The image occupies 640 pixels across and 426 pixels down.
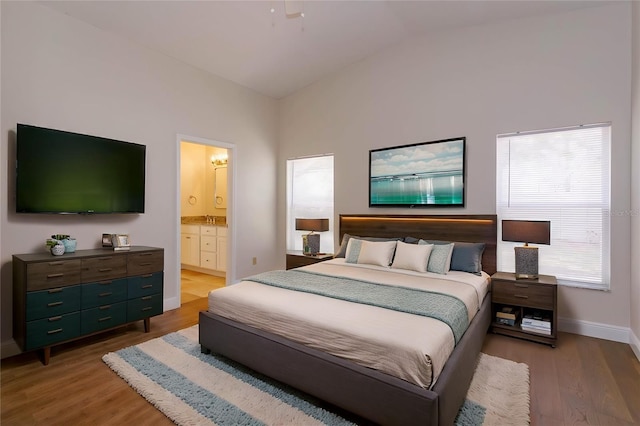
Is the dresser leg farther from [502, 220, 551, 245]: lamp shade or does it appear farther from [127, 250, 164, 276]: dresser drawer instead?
[502, 220, 551, 245]: lamp shade

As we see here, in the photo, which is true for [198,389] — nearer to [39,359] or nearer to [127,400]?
[127,400]

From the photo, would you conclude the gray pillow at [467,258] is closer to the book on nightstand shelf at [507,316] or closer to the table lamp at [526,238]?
the table lamp at [526,238]

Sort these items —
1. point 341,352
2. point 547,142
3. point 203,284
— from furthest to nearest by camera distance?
point 203,284 → point 547,142 → point 341,352

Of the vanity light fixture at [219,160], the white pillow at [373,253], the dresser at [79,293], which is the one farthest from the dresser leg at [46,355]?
the vanity light fixture at [219,160]

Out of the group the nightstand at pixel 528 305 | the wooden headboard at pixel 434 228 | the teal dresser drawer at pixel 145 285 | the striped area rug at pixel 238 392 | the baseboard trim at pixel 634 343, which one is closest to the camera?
the striped area rug at pixel 238 392

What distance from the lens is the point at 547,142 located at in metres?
3.35

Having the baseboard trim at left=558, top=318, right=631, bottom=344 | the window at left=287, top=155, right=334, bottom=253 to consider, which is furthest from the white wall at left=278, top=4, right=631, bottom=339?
the window at left=287, top=155, right=334, bottom=253

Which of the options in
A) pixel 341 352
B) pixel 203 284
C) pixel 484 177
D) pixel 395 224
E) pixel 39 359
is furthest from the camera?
pixel 203 284

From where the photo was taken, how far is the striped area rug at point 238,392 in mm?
1888

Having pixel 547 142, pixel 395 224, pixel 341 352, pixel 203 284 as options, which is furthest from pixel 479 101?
pixel 203 284

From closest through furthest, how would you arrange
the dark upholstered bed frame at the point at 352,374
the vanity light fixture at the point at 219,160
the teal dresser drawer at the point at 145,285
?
the dark upholstered bed frame at the point at 352,374
the teal dresser drawer at the point at 145,285
the vanity light fixture at the point at 219,160

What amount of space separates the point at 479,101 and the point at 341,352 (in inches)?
128

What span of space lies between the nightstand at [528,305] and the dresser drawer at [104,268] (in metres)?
3.65

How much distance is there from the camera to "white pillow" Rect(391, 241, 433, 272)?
3.34 m
